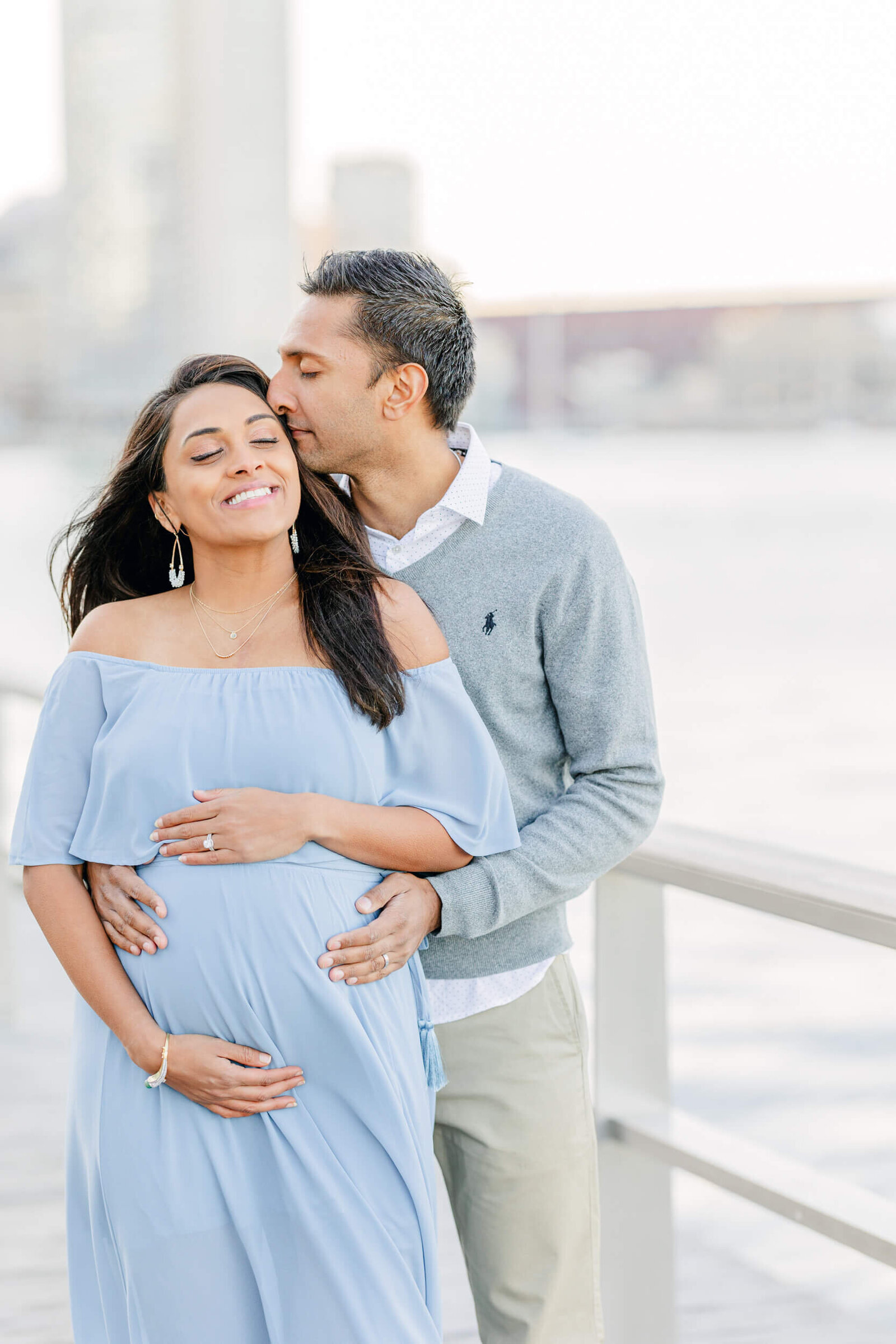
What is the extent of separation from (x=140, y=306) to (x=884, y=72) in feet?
43.7

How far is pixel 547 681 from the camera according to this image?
1.50m

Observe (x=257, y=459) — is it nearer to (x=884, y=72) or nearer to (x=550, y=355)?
(x=550, y=355)

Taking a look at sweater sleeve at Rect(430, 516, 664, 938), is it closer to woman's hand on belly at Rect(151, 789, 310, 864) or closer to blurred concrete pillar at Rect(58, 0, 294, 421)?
woman's hand on belly at Rect(151, 789, 310, 864)

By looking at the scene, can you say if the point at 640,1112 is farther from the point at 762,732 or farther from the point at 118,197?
the point at 762,732

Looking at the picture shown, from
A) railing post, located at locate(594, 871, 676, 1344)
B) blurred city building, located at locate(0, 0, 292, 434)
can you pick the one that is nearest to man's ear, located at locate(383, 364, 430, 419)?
railing post, located at locate(594, 871, 676, 1344)

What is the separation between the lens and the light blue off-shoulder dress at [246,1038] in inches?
49.6

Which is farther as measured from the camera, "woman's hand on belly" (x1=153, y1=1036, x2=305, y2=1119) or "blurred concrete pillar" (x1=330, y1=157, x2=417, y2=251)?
"blurred concrete pillar" (x1=330, y1=157, x2=417, y2=251)

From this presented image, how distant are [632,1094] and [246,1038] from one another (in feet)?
2.13

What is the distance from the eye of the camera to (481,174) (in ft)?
51.9

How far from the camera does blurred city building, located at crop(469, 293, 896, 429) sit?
13.8m

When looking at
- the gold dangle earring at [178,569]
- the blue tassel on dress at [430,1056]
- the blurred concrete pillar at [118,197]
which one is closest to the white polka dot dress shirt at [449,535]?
the blue tassel on dress at [430,1056]

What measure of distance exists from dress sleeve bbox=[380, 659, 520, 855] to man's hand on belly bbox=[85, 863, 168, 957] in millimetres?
247

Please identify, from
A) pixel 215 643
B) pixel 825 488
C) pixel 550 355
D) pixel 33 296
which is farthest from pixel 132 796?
pixel 825 488

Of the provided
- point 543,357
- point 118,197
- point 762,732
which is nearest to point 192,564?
point 118,197
